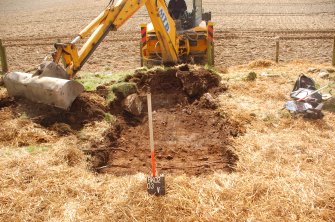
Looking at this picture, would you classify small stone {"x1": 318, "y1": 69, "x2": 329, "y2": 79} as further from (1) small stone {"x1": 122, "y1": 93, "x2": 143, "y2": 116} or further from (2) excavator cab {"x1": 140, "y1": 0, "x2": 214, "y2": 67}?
(1) small stone {"x1": 122, "y1": 93, "x2": 143, "y2": 116}

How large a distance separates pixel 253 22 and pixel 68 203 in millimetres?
19819

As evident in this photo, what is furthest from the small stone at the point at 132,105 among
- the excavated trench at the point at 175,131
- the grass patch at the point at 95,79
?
the grass patch at the point at 95,79

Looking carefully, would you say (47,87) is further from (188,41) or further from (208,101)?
(188,41)

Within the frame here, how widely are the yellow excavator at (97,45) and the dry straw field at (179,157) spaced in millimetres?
421

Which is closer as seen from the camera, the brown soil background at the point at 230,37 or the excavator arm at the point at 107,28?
the excavator arm at the point at 107,28

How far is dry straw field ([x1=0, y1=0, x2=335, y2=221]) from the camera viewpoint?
168 inches

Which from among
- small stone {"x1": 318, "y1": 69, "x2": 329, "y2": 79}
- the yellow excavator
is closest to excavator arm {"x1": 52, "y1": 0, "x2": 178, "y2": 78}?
the yellow excavator

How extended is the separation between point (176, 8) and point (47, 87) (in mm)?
6105

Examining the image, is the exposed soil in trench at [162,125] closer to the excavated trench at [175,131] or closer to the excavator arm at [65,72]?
the excavated trench at [175,131]

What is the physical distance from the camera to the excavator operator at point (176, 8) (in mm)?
11273

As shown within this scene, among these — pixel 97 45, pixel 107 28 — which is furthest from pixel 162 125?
pixel 107 28

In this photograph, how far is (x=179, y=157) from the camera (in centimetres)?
609

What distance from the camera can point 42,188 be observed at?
4.66 m

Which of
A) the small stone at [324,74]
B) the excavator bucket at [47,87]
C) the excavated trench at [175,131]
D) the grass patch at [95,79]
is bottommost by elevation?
the excavated trench at [175,131]
